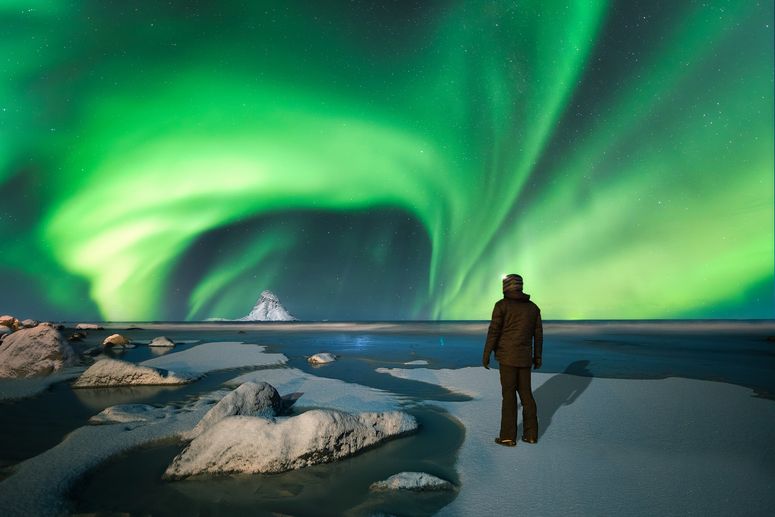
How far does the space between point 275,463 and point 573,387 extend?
9223mm

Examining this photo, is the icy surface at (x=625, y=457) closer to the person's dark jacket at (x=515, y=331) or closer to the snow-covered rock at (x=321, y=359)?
the person's dark jacket at (x=515, y=331)

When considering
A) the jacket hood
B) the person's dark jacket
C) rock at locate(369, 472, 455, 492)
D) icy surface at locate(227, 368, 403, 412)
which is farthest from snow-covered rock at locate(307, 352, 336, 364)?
rock at locate(369, 472, 455, 492)

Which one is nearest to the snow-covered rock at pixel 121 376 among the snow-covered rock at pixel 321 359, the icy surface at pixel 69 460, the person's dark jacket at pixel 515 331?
the icy surface at pixel 69 460

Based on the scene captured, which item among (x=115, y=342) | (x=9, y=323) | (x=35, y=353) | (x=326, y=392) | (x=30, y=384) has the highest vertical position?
(x=326, y=392)

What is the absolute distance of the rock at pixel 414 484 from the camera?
4.68 meters

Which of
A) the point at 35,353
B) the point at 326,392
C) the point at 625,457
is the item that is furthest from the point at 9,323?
the point at 625,457

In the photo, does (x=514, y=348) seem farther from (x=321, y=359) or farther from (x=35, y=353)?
(x=35, y=353)

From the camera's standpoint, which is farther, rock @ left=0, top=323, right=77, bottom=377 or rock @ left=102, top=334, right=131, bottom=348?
rock @ left=102, top=334, right=131, bottom=348

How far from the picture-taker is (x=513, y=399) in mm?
6125

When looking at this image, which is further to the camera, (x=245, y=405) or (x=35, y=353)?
(x=35, y=353)

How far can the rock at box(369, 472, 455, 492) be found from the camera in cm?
468

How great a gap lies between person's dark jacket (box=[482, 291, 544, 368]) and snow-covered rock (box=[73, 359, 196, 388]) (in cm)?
1048

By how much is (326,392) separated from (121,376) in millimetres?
6594

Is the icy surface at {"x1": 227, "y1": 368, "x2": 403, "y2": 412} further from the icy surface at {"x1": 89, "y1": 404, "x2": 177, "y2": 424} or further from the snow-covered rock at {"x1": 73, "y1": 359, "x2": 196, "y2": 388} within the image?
the icy surface at {"x1": 89, "y1": 404, "x2": 177, "y2": 424}
